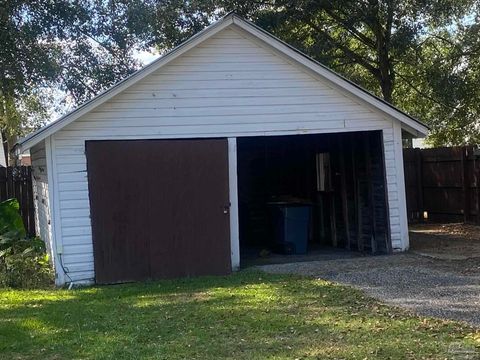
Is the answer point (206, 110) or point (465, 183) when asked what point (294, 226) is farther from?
point (465, 183)

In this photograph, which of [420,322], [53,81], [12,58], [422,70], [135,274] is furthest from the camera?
[422,70]

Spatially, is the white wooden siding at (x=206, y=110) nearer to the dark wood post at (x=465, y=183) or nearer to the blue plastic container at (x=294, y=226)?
the blue plastic container at (x=294, y=226)

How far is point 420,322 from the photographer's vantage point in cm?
688

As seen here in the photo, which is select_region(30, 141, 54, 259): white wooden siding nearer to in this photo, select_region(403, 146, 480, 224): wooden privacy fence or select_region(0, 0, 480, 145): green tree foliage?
select_region(0, 0, 480, 145): green tree foliage

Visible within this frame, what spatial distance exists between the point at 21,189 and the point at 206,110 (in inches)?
252

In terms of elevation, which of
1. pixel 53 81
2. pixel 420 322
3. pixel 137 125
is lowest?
pixel 420 322

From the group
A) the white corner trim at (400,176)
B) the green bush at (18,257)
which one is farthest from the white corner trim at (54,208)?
the white corner trim at (400,176)

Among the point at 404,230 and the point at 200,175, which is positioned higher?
the point at 200,175

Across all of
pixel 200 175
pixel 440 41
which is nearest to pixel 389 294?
pixel 200 175

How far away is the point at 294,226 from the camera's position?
13359 millimetres

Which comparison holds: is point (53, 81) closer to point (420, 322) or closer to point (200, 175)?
point (200, 175)

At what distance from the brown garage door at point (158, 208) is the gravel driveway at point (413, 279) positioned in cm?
131

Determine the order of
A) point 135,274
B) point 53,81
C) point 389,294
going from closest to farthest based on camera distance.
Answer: point 389,294 < point 135,274 < point 53,81

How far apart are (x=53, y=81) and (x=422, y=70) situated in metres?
11.2
